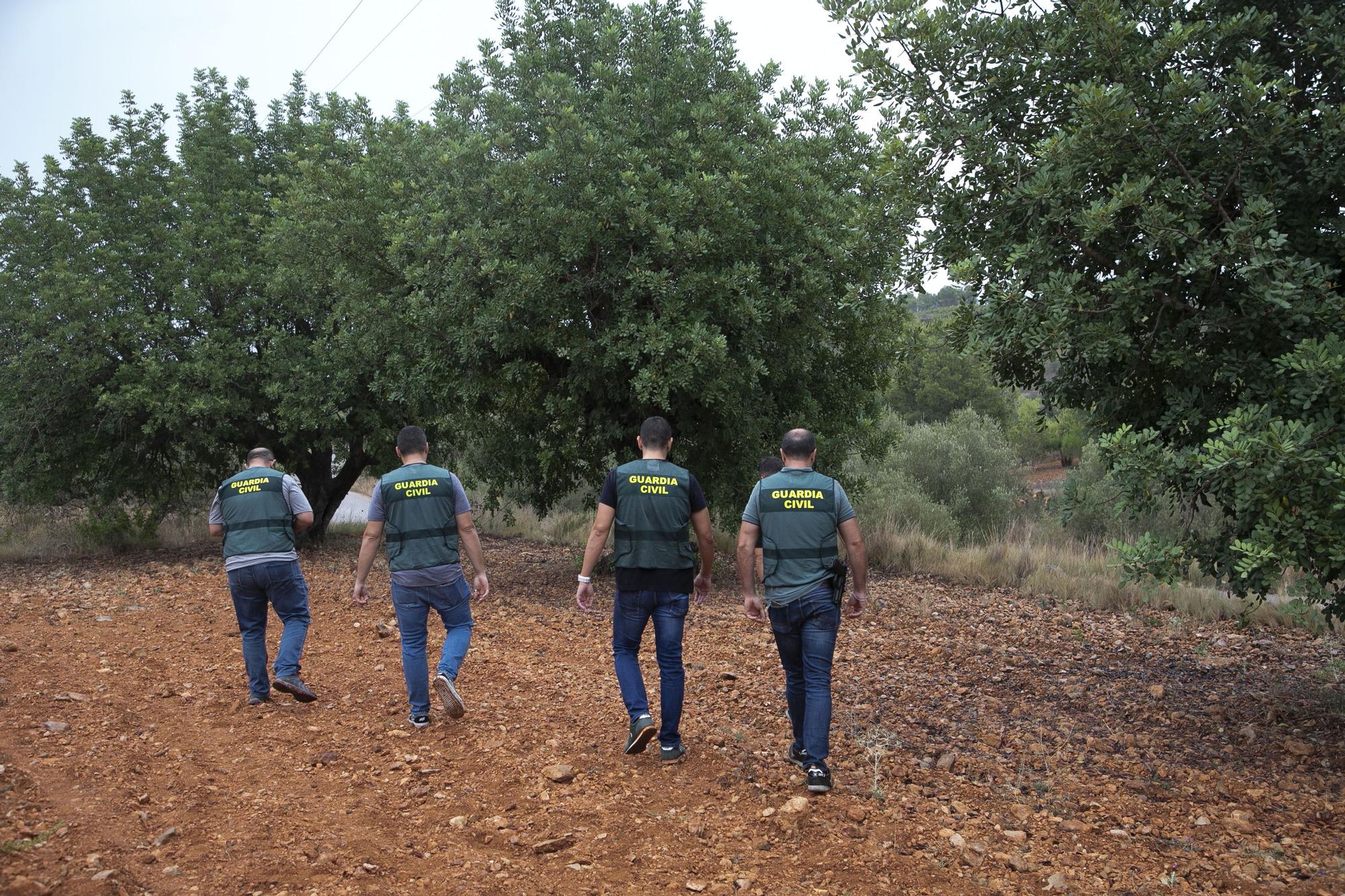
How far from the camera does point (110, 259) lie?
47.5ft

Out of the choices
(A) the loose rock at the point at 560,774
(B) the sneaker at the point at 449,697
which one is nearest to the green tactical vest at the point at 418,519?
(B) the sneaker at the point at 449,697

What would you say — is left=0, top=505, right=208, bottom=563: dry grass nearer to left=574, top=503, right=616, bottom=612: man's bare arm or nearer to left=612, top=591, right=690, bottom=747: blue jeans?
left=574, top=503, right=616, bottom=612: man's bare arm

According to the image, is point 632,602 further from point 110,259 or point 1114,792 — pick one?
point 110,259

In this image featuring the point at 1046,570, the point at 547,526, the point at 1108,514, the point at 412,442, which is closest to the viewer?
the point at 412,442

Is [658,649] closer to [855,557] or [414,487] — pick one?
[855,557]

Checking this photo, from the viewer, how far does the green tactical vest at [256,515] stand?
6.79 m

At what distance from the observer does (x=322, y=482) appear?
1778cm

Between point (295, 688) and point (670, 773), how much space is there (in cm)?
285

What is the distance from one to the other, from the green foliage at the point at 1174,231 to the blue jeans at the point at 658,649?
2609 millimetres

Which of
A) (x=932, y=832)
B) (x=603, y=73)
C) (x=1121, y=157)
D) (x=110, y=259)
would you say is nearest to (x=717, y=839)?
(x=932, y=832)

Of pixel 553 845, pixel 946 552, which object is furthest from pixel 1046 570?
pixel 553 845

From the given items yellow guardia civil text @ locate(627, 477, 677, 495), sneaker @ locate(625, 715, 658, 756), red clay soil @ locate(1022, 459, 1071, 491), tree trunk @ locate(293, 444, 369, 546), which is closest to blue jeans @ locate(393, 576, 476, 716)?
sneaker @ locate(625, 715, 658, 756)

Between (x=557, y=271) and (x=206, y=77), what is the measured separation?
10475 mm

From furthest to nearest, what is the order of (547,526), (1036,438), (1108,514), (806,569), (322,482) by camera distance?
1. (1036,438)
2. (547,526)
3. (322,482)
4. (1108,514)
5. (806,569)
